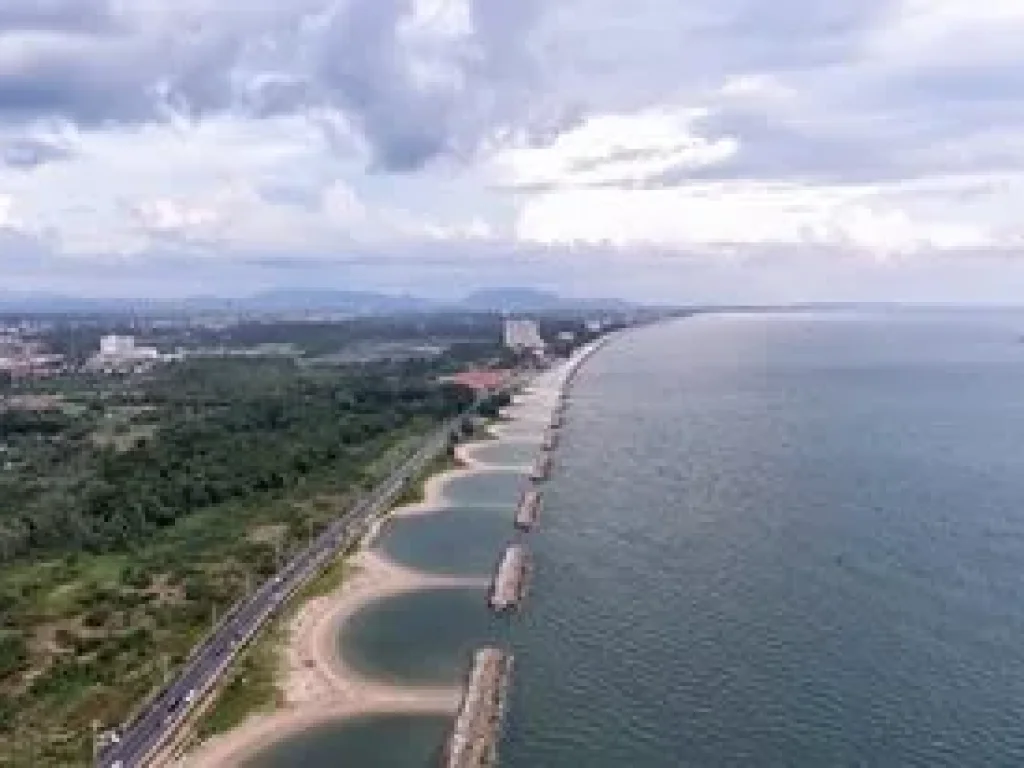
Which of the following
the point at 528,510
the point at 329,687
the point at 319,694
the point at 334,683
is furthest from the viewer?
the point at 528,510

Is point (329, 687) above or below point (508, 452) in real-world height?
below

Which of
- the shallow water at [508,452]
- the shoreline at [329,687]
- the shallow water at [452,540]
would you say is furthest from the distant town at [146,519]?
the shallow water at [508,452]

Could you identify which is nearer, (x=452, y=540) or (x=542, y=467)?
(x=452, y=540)

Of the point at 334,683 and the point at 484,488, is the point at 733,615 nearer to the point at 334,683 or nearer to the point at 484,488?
the point at 334,683

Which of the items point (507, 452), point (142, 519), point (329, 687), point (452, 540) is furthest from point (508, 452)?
point (329, 687)

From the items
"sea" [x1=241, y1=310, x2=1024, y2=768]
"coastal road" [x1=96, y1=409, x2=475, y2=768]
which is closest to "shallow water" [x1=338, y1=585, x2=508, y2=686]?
"sea" [x1=241, y1=310, x2=1024, y2=768]

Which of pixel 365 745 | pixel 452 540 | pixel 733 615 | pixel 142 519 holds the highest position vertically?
pixel 733 615

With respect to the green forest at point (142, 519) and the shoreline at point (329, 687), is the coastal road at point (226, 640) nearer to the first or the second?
the green forest at point (142, 519)
